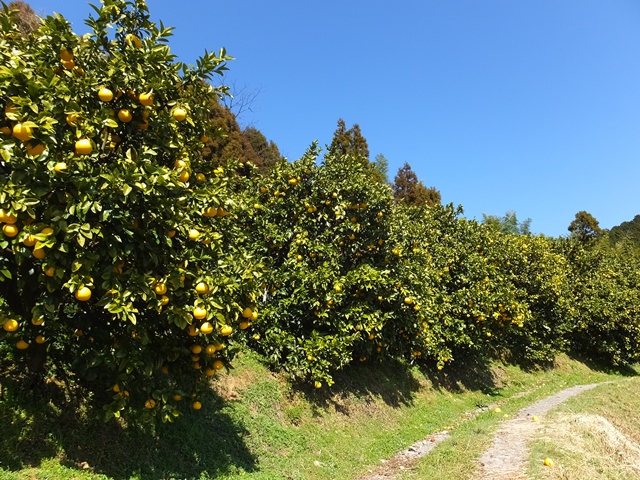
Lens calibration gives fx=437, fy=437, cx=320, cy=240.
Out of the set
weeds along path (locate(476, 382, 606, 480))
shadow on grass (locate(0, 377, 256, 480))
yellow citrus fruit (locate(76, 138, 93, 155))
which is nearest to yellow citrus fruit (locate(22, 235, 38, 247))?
yellow citrus fruit (locate(76, 138, 93, 155))

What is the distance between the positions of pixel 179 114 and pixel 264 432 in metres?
4.68

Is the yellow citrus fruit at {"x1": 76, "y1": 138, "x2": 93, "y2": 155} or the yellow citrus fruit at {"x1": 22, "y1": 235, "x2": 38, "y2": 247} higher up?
the yellow citrus fruit at {"x1": 76, "y1": 138, "x2": 93, "y2": 155}

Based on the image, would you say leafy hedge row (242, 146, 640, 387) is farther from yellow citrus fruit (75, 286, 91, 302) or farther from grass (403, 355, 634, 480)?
yellow citrus fruit (75, 286, 91, 302)

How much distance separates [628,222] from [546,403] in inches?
3095

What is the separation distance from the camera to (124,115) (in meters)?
3.78

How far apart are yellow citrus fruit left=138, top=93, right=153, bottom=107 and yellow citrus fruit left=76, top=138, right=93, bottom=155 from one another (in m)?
0.66

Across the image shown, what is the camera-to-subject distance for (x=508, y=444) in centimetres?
683

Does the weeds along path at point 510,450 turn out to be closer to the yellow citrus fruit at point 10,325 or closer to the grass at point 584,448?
the grass at point 584,448

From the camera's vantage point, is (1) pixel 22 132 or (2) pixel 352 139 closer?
(1) pixel 22 132

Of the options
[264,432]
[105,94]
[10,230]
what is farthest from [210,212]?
[264,432]

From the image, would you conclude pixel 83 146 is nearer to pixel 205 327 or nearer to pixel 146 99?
pixel 146 99

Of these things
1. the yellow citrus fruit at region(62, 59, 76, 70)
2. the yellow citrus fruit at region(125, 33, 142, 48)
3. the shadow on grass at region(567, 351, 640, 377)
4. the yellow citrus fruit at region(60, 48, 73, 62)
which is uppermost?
the yellow citrus fruit at region(125, 33, 142, 48)

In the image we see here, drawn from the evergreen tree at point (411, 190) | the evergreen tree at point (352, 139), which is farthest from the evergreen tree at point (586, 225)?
the evergreen tree at point (352, 139)

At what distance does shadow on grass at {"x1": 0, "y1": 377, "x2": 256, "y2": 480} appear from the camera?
398 centimetres
